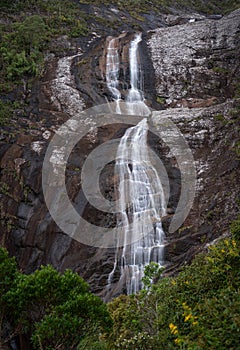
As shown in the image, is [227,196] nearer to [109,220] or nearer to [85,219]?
[109,220]

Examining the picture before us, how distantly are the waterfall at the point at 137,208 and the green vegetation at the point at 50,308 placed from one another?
5.28m

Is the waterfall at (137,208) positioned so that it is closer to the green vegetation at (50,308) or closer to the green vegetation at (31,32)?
the green vegetation at (50,308)

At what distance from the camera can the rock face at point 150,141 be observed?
14.8 meters

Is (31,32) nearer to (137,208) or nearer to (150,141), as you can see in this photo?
(150,141)

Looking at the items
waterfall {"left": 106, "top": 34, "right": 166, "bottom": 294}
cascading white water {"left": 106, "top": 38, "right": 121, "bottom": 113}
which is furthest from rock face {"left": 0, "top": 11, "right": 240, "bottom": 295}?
cascading white water {"left": 106, "top": 38, "right": 121, "bottom": 113}

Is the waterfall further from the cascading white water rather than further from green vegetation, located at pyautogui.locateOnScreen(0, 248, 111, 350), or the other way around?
green vegetation, located at pyautogui.locateOnScreen(0, 248, 111, 350)

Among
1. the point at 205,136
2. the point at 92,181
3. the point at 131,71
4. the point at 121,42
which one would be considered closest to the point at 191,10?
the point at 121,42

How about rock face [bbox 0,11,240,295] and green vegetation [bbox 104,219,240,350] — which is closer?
green vegetation [bbox 104,219,240,350]

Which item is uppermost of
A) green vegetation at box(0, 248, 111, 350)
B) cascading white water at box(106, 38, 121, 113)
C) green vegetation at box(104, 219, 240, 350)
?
cascading white water at box(106, 38, 121, 113)

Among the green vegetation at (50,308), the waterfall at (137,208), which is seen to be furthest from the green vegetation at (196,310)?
the waterfall at (137,208)

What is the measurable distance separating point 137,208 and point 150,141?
5.41m

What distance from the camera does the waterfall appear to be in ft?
46.2

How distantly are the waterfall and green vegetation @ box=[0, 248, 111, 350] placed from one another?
5.28 meters

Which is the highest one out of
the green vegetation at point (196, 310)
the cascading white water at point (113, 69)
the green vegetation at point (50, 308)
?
the cascading white water at point (113, 69)
